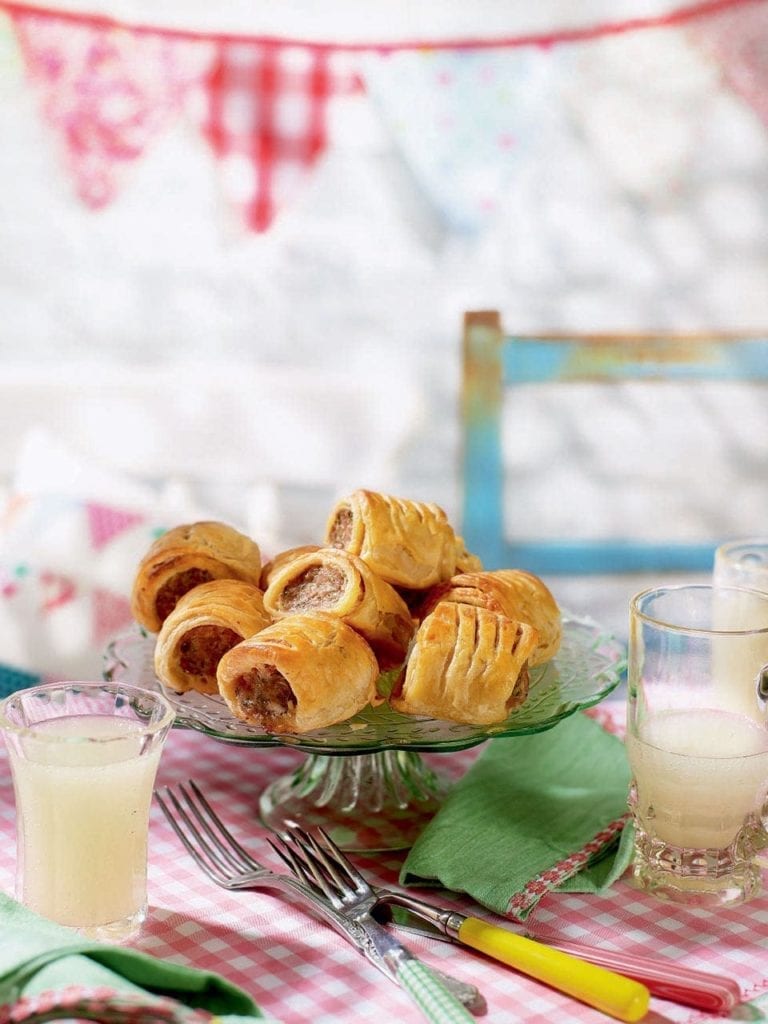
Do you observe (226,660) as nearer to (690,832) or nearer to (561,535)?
(690,832)

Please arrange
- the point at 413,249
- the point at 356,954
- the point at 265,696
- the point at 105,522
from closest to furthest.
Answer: the point at 356,954 < the point at 265,696 < the point at 105,522 < the point at 413,249

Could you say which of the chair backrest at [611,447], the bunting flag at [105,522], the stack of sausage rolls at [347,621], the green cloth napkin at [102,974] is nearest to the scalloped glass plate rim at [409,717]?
the stack of sausage rolls at [347,621]

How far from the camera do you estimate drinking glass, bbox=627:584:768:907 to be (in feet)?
3.19

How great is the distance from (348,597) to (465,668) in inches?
4.7

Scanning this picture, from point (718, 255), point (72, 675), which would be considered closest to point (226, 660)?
point (72, 675)

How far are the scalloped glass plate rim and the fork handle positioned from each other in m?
0.20

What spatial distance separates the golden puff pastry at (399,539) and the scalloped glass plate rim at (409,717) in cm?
12

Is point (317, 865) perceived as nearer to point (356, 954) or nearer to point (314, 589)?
point (356, 954)

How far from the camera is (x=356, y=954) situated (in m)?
0.90

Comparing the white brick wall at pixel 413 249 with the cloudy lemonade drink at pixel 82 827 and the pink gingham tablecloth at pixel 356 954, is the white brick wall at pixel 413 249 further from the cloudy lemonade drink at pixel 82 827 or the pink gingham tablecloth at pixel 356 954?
the cloudy lemonade drink at pixel 82 827

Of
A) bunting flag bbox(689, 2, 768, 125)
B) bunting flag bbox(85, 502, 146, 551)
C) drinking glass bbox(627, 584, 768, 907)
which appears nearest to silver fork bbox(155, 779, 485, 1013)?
drinking glass bbox(627, 584, 768, 907)

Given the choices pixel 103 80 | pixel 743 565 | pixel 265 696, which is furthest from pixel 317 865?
pixel 103 80

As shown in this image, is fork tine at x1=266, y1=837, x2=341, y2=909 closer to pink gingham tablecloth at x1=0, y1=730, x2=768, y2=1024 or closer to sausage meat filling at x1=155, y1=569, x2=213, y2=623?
pink gingham tablecloth at x1=0, y1=730, x2=768, y2=1024

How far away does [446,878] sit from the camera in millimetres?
978
